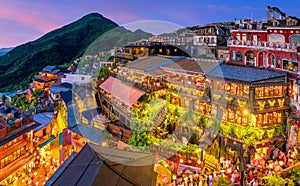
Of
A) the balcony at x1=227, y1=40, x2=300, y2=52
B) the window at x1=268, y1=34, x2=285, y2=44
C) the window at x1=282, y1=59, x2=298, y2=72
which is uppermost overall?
the window at x1=268, y1=34, x2=285, y2=44

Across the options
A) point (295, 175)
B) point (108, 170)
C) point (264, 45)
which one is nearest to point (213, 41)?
point (264, 45)

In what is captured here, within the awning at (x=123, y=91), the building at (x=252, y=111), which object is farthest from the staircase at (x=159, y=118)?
the building at (x=252, y=111)

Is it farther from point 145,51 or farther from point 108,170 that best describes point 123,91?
point 108,170

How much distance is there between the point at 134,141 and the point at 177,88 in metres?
5.85

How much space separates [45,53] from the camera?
3615 inches

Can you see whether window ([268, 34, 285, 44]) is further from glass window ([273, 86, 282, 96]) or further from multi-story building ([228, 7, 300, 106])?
glass window ([273, 86, 282, 96])

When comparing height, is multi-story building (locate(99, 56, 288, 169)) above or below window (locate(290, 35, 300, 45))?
below

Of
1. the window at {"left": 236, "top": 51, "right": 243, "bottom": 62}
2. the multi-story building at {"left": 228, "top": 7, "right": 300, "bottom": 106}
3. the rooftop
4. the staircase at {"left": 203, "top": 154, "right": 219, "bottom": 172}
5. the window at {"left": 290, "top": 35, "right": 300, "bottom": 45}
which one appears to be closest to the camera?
the staircase at {"left": 203, "top": 154, "right": 219, "bottom": 172}

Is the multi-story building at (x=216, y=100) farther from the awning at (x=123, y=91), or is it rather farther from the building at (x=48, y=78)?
the building at (x=48, y=78)

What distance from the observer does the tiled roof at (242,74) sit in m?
17.6

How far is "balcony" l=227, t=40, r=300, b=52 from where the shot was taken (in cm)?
1981

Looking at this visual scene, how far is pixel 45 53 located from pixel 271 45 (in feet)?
273

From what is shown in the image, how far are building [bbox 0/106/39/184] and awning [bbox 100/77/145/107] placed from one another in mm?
7204

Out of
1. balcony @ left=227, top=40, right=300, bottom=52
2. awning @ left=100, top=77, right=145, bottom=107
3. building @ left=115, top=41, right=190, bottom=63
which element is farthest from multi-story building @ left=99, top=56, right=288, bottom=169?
building @ left=115, top=41, right=190, bottom=63
